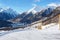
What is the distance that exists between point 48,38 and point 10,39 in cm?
140

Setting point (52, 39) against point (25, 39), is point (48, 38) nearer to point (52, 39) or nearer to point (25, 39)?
point (52, 39)

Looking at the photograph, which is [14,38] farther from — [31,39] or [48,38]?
[48,38]

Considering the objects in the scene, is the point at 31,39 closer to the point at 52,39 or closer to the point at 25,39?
the point at 25,39

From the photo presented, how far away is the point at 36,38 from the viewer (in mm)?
6430

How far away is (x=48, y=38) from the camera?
6.39m

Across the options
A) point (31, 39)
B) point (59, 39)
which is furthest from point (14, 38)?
point (59, 39)

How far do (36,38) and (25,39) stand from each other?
44 centimetres

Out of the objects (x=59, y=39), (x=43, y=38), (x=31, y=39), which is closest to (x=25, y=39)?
(x=31, y=39)

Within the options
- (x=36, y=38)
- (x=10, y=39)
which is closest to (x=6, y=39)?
(x=10, y=39)

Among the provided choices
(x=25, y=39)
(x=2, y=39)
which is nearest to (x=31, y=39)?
A: (x=25, y=39)

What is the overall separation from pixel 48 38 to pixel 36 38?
44 centimetres

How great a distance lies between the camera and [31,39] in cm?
629

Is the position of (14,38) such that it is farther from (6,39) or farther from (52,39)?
(52,39)

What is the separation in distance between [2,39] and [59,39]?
2100 mm
